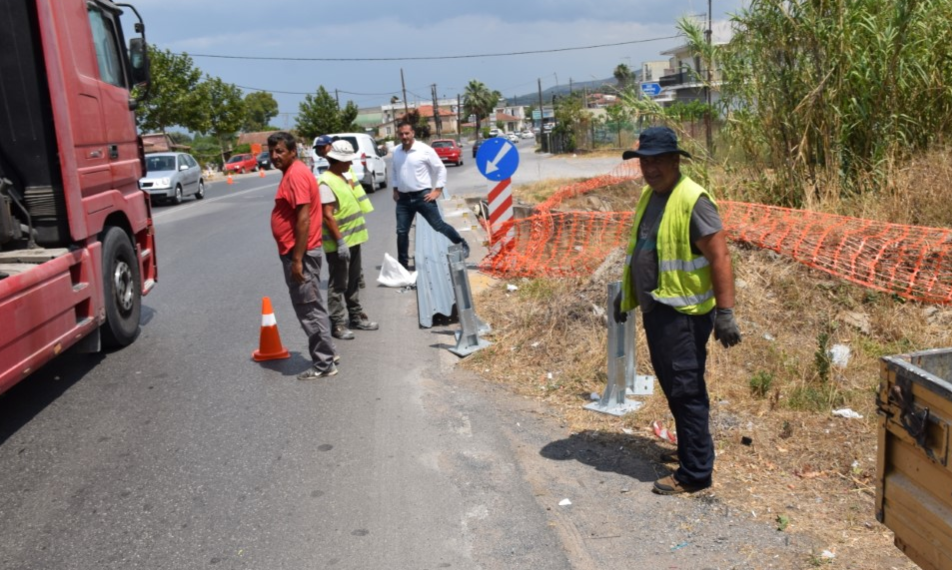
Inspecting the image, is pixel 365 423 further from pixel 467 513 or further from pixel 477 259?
Answer: pixel 477 259

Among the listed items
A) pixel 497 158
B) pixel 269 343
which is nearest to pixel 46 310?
pixel 269 343

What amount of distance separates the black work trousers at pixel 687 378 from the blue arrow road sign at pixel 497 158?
646 centimetres

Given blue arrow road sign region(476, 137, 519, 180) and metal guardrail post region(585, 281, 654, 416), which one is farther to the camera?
blue arrow road sign region(476, 137, 519, 180)

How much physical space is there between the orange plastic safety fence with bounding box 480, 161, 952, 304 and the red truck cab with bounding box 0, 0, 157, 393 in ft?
15.1

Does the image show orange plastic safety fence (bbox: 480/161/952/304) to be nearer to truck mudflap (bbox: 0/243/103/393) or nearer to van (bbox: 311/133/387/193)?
truck mudflap (bbox: 0/243/103/393)

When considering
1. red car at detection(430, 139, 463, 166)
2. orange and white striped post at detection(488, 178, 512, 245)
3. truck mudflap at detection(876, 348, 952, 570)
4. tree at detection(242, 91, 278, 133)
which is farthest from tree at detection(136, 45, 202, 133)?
tree at detection(242, 91, 278, 133)

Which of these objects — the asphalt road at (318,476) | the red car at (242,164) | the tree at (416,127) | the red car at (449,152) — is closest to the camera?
the asphalt road at (318,476)

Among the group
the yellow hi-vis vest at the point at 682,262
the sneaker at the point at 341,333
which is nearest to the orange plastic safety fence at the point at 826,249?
the sneaker at the point at 341,333

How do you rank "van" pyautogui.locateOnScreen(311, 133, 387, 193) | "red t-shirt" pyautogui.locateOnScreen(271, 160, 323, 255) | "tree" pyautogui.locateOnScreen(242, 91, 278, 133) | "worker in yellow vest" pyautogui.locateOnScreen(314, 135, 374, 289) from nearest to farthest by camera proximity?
"red t-shirt" pyautogui.locateOnScreen(271, 160, 323, 255), "worker in yellow vest" pyautogui.locateOnScreen(314, 135, 374, 289), "van" pyautogui.locateOnScreen(311, 133, 387, 193), "tree" pyautogui.locateOnScreen(242, 91, 278, 133)

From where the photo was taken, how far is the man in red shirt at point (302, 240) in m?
6.44

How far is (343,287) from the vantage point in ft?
26.0

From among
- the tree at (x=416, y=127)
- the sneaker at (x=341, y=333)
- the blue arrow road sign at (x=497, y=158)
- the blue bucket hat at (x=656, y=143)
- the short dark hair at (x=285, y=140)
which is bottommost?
the sneaker at (x=341, y=333)

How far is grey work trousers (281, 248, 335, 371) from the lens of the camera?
6652mm

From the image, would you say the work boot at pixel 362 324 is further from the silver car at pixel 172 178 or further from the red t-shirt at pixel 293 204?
the silver car at pixel 172 178
